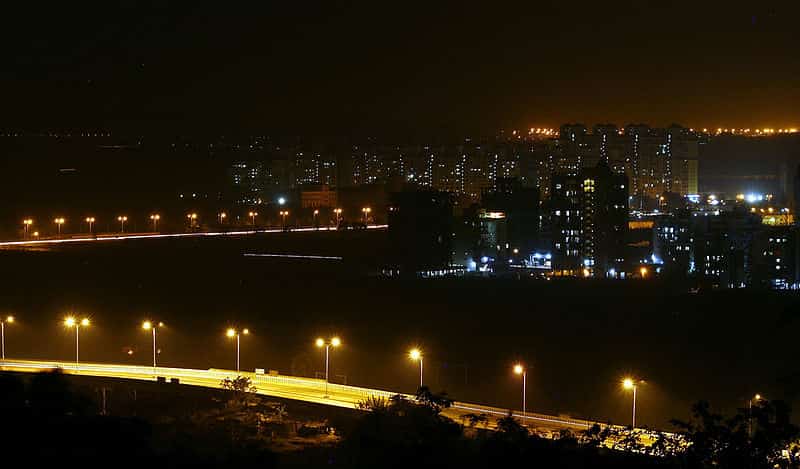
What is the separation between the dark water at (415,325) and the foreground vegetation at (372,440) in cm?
297

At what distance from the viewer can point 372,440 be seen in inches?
202

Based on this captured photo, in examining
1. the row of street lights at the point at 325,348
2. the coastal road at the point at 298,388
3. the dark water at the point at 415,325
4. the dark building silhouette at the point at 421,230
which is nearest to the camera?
the coastal road at the point at 298,388

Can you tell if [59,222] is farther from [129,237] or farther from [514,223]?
[514,223]

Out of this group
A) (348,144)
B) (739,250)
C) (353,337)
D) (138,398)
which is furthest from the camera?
(348,144)

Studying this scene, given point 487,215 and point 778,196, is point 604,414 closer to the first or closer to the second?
point 487,215

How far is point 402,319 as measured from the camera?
44.9 ft

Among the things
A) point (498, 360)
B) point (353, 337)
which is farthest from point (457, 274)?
point (498, 360)

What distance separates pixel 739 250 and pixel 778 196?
18796 millimetres

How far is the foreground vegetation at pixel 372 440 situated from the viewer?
2.99 metres

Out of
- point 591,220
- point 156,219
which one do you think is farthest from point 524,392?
point 156,219

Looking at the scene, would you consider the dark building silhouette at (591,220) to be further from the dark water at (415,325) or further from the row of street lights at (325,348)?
the row of street lights at (325,348)

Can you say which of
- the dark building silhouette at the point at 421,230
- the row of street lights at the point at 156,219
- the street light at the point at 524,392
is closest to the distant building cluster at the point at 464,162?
the row of street lights at the point at 156,219

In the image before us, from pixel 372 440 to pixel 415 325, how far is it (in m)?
8.17

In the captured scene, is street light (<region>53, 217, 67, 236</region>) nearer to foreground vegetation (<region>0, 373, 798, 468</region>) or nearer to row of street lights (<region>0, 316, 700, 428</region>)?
row of street lights (<region>0, 316, 700, 428</region>)
